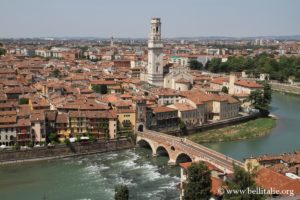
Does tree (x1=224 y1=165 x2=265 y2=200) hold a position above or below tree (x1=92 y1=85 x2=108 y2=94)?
above

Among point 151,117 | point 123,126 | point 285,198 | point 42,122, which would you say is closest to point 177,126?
point 151,117

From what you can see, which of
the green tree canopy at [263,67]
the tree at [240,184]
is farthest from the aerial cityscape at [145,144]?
the green tree canopy at [263,67]

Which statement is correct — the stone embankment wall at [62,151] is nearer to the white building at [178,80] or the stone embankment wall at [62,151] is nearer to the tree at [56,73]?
the white building at [178,80]

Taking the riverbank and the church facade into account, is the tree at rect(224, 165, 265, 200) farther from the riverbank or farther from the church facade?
the church facade

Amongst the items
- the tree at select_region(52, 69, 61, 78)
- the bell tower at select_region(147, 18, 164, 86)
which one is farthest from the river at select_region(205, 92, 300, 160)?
the tree at select_region(52, 69, 61, 78)

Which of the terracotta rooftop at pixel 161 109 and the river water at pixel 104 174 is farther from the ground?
the terracotta rooftop at pixel 161 109

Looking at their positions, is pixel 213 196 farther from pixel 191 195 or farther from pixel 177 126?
pixel 177 126
